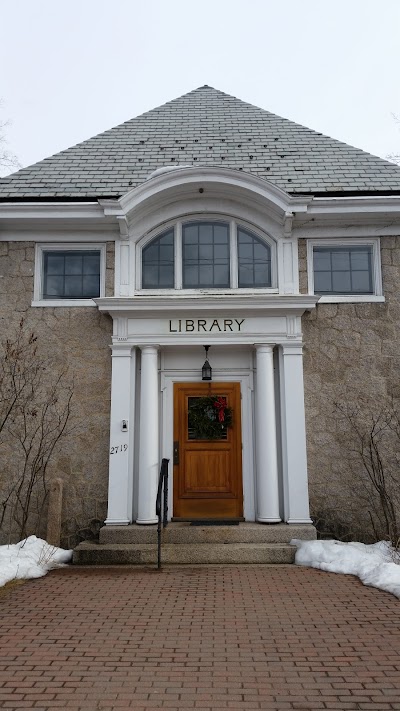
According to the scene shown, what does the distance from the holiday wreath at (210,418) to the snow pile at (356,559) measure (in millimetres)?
1943

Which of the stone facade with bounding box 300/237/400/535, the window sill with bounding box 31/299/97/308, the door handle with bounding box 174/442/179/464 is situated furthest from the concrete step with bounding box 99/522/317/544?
the window sill with bounding box 31/299/97/308

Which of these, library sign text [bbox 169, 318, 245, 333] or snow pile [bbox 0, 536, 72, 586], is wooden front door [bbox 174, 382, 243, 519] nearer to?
library sign text [bbox 169, 318, 245, 333]

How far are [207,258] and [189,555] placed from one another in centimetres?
442

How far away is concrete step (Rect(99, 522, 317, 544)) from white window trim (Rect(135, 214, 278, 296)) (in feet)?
11.3

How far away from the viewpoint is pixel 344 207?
869 cm

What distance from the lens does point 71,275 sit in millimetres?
9023

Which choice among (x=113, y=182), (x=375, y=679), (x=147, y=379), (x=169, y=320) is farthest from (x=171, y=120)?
(x=375, y=679)

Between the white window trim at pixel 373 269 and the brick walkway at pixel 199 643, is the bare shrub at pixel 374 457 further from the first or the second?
the brick walkway at pixel 199 643

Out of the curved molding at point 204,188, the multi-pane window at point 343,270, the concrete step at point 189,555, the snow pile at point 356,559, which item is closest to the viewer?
the snow pile at point 356,559

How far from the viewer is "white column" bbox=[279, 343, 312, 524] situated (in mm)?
8133

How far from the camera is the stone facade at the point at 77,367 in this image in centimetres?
828

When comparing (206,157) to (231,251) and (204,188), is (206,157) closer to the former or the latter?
(204,188)

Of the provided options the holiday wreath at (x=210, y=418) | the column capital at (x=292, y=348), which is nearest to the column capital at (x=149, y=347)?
the holiday wreath at (x=210, y=418)

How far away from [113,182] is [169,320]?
2.63 meters
